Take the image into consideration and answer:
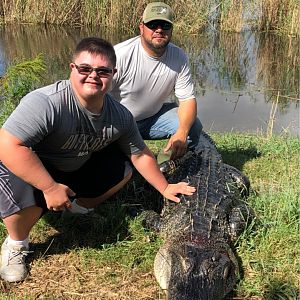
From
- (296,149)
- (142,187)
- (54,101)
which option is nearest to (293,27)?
(296,149)

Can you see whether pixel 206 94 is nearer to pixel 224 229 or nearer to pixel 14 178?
pixel 224 229

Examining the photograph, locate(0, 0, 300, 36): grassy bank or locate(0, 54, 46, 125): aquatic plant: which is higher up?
locate(0, 54, 46, 125): aquatic plant

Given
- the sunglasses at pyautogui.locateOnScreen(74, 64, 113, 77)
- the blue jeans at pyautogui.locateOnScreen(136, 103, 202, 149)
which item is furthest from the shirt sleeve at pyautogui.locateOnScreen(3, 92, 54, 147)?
the blue jeans at pyautogui.locateOnScreen(136, 103, 202, 149)

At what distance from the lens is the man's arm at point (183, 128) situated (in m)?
3.86

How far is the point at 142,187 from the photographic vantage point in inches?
147

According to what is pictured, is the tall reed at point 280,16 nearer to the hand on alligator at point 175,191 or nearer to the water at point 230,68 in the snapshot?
the water at point 230,68

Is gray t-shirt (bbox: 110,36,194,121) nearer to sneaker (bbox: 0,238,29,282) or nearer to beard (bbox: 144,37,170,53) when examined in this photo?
beard (bbox: 144,37,170,53)

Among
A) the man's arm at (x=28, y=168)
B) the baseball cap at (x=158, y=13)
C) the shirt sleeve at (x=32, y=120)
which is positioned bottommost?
the man's arm at (x=28, y=168)

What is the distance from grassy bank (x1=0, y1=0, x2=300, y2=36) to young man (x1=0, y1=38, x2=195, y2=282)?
9.62 m

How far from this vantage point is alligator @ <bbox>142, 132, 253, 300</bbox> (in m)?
2.46

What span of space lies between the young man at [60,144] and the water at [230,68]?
3329 millimetres

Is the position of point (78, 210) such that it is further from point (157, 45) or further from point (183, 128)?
point (157, 45)

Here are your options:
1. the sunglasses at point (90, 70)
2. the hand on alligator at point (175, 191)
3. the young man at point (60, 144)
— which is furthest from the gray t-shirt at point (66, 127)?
the hand on alligator at point (175, 191)

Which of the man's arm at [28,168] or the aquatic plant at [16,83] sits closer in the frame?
the man's arm at [28,168]
